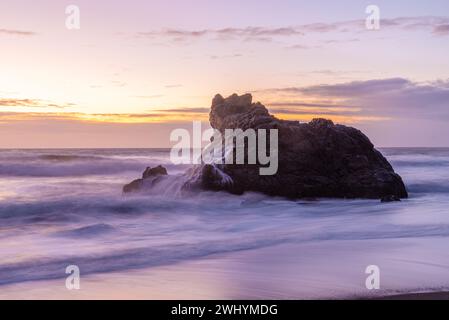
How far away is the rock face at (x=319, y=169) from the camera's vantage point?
58.0 ft

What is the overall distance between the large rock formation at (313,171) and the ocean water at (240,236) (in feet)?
1.79

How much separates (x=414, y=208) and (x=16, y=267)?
10.7 meters

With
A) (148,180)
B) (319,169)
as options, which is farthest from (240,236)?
(148,180)

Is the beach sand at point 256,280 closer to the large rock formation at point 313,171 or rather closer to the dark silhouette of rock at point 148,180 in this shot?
the large rock formation at point 313,171

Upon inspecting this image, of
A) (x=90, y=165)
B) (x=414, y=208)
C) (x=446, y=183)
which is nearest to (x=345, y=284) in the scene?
(x=414, y=208)

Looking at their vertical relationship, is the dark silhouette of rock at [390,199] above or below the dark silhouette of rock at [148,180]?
below

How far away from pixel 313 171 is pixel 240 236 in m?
6.63

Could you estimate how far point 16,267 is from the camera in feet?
28.4

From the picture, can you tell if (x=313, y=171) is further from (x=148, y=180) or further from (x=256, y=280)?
(x=256, y=280)

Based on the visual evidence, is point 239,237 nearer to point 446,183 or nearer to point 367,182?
point 367,182

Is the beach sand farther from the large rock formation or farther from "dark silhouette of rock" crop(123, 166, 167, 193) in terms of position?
"dark silhouette of rock" crop(123, 166, 167, 193)

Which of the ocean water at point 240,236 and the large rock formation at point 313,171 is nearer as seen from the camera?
the ocean water at point 240,236

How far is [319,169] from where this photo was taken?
17.9 meters

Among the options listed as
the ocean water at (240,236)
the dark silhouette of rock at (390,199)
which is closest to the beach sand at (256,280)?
the ocean water at (240,236)
